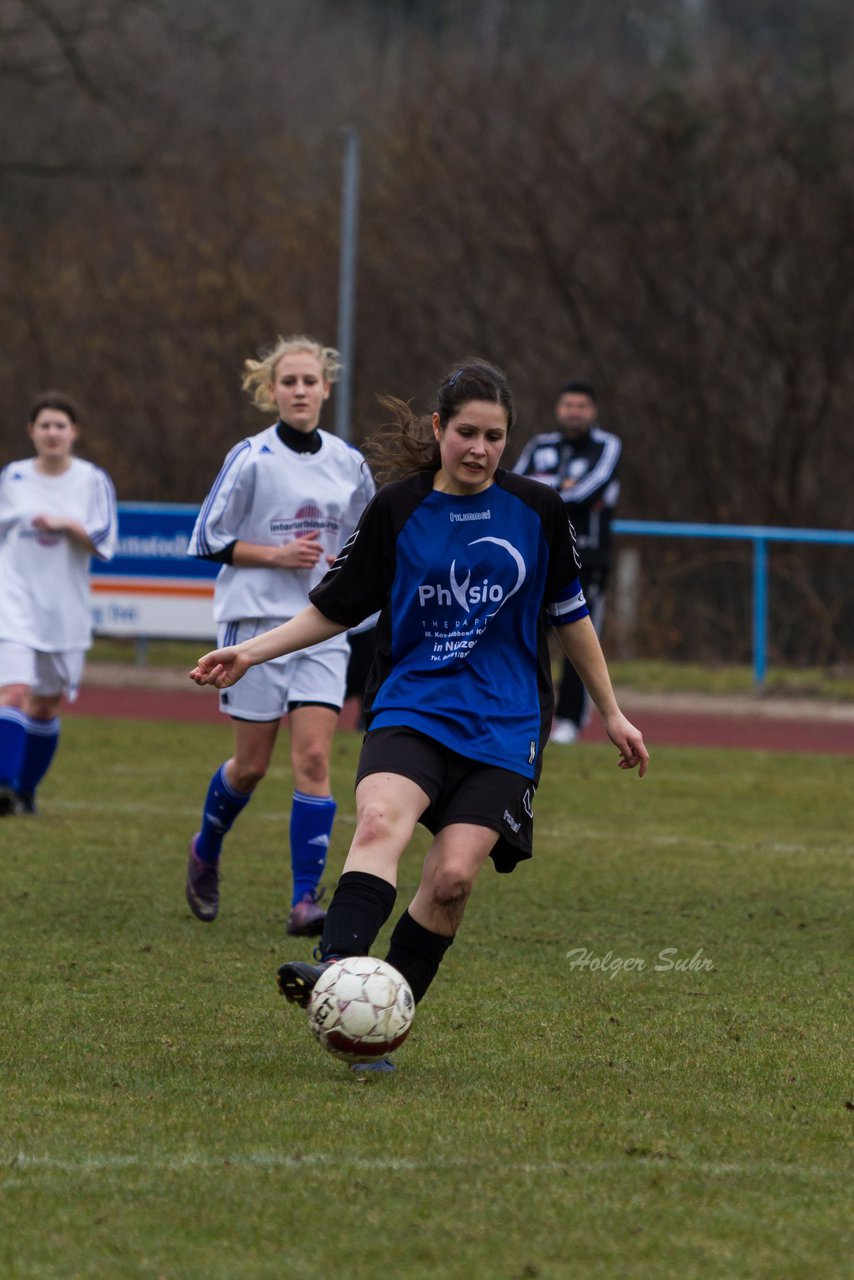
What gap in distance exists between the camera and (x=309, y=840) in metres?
7.14

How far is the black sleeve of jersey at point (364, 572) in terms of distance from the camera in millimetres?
5156

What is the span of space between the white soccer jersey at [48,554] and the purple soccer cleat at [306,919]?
10.6 ft

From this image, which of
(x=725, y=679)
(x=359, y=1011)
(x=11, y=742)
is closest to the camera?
(x=359, y=1011)

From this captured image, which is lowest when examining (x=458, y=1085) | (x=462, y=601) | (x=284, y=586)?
(x=458, y=1085)

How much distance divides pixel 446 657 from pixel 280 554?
2.16m

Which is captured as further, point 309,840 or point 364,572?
point 309,840

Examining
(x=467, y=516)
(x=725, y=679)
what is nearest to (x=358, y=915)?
(x=467, y=516)

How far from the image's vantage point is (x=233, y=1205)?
381cm

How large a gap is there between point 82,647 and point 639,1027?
5066mm

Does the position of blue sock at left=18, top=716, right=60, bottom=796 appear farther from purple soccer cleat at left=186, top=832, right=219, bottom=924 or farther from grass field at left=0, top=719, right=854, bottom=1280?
purple soccer cleat at left=186, top=832, right=219, bottom=924

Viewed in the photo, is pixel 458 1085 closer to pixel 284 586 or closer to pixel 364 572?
pixel 364 572

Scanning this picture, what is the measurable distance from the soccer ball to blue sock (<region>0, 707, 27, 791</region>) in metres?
5.11

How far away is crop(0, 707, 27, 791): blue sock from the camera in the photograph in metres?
9.56

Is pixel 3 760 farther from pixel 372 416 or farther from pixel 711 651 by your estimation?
pixel 372 416
